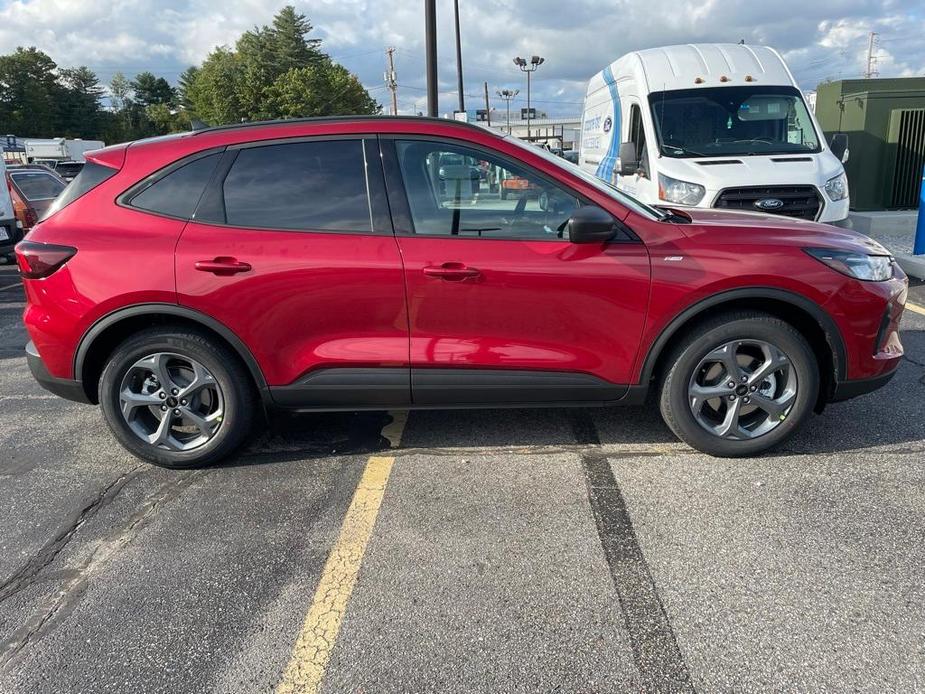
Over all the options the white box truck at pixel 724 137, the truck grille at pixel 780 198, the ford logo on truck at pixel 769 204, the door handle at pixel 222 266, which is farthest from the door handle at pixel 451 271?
the ford logo on truck at pixel 769 204

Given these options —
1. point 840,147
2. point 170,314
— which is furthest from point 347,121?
point 840,147

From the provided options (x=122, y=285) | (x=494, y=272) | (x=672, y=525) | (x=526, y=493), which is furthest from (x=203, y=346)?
(x=672, y=525)

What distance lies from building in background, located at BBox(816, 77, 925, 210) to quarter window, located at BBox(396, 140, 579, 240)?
10751 mm

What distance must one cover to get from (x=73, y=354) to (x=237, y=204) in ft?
3.81

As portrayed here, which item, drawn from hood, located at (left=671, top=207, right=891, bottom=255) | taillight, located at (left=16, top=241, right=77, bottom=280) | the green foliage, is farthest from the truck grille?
the green foliage

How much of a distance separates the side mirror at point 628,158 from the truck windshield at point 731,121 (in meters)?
0.30

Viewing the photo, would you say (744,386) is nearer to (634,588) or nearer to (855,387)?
(855,387)

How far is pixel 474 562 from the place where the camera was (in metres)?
2.72

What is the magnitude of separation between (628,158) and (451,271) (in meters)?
4.76

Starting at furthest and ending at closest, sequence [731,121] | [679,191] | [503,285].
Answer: [731,121]
[679,191]
[503,285]

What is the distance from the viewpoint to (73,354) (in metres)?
3.49

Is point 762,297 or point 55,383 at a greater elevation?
point 762,297

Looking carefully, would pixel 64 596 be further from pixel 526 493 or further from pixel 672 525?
pixel 672 525

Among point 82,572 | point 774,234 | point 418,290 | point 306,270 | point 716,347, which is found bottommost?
point 82,572
